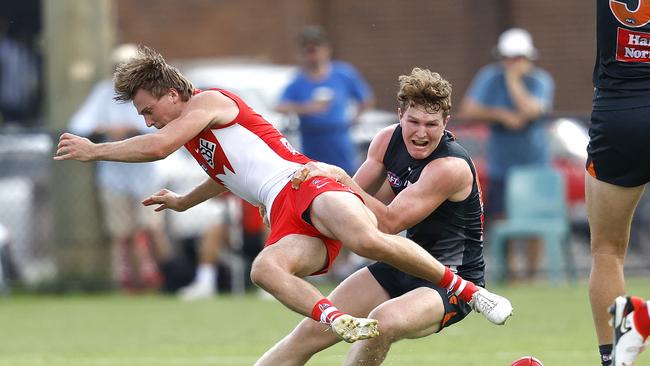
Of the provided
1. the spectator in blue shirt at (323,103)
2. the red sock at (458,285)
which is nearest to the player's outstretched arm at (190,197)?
the red sock at (458,285)

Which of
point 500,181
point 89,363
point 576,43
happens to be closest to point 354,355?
point 89,363

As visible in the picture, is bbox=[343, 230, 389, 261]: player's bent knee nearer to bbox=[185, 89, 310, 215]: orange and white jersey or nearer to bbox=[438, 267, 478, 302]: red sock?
bbox=[438, 267, 478, 302]: red sock

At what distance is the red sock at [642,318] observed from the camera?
20.1 feet

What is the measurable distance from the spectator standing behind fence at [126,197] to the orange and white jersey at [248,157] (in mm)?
6443

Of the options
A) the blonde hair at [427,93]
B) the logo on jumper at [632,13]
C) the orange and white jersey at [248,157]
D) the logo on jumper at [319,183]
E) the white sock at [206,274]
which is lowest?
the white sock at [206,274]

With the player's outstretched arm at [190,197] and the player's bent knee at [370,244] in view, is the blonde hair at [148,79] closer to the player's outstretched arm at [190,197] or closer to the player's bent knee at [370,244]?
the player's outstretched arm at [190,197]

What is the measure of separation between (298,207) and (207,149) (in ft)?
1.99

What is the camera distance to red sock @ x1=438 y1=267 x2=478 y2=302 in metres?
6.91

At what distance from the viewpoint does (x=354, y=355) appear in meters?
6.95

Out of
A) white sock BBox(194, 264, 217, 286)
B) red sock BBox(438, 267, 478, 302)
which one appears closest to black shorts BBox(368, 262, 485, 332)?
red sock BBox(438, 267, 478, 302)

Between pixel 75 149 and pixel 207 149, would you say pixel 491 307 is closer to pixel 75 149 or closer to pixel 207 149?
pixel 207 149

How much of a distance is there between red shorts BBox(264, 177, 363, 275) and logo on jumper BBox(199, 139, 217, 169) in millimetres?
413

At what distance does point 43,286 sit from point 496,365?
7.33 m

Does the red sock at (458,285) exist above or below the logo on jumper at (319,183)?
below
